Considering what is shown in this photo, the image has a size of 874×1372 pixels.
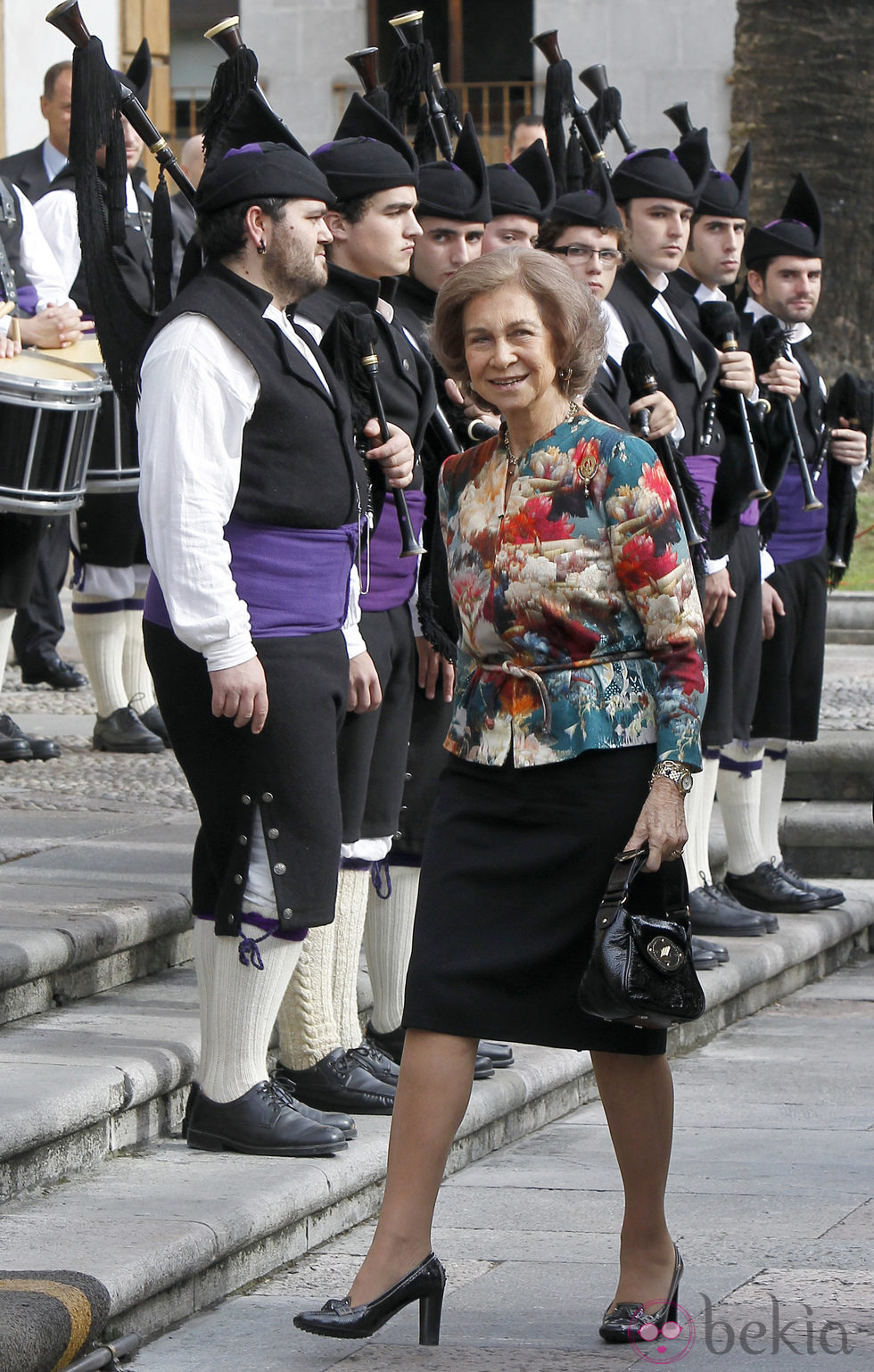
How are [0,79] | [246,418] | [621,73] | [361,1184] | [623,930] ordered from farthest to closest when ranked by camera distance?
[621,73] < [0,79] < [361,1184] < [246,418] < [623,930]

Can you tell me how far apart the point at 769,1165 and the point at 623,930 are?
1640 millimetres

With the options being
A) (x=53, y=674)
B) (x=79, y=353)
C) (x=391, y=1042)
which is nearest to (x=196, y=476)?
(x=391, y=1042)

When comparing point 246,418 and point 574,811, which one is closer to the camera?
point 574,811

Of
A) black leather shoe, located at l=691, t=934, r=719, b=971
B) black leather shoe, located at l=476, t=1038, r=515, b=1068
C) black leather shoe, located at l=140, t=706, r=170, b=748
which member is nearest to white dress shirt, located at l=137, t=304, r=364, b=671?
black leather shoe, located at l=476, t=1038, r=515, b=1068

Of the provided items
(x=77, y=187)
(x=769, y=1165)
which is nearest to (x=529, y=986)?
(x=769, y=1165)

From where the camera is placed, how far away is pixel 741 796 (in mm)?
7105

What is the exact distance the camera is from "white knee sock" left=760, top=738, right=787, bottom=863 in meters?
7.34

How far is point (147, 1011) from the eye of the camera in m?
4.98

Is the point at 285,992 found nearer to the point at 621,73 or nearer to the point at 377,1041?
the point at 377,1041

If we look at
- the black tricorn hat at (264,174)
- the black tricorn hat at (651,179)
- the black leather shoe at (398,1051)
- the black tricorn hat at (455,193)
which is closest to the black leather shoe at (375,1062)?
the black leather shoe at (398,1051)

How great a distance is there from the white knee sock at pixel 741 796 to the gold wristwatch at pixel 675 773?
355cm

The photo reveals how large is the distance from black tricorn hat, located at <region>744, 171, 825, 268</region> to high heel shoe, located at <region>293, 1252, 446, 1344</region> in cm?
441

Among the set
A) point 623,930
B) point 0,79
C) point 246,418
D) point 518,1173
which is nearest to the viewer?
point 623,930

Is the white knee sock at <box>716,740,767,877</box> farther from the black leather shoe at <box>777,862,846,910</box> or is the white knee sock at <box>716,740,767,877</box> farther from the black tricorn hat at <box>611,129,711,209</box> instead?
the black tricorn hat at <box>611,129,711,209</box>
